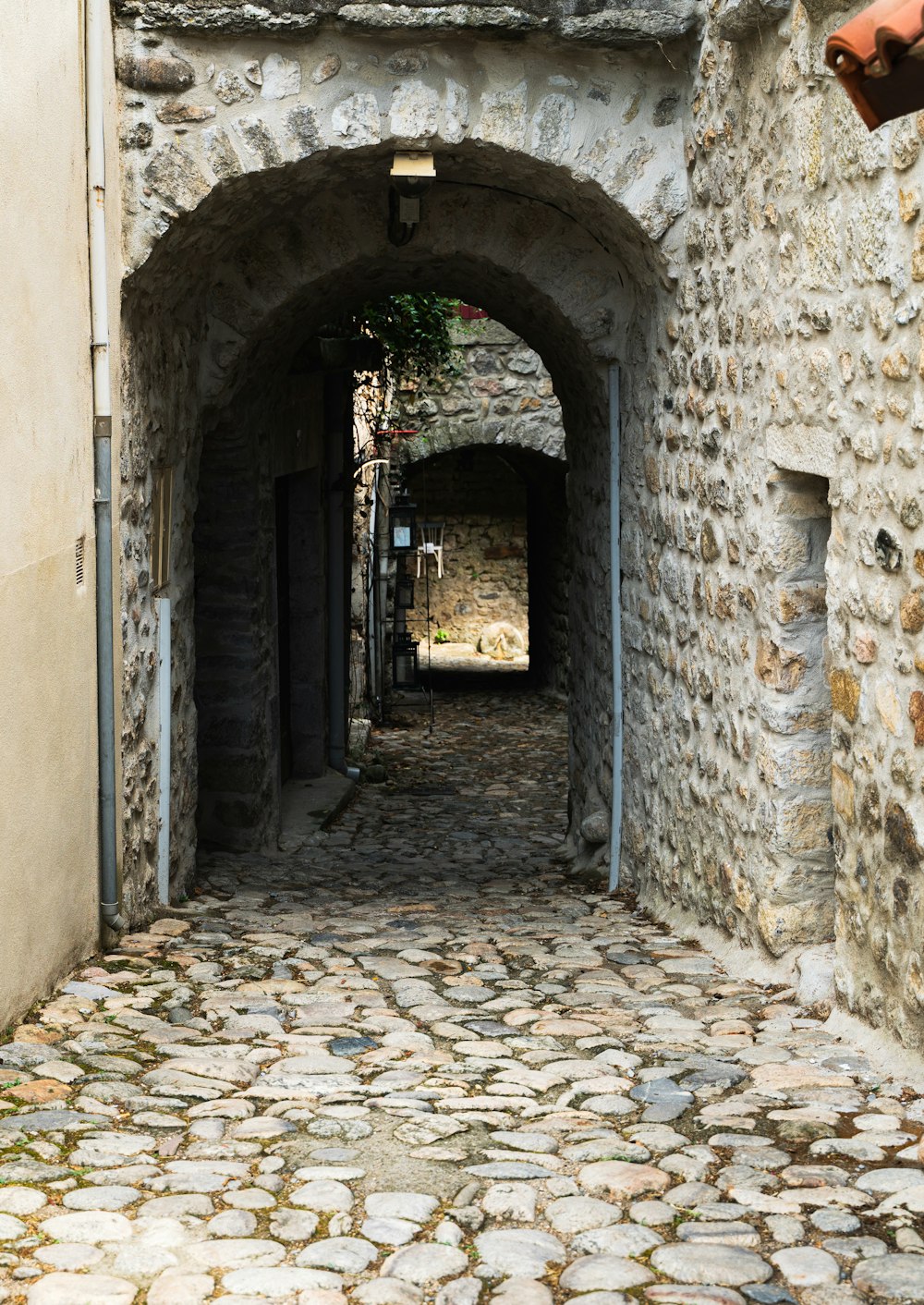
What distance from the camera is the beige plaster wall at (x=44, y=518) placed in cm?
362

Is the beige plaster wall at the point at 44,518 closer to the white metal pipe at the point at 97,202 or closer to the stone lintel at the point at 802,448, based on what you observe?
the white metal pipe at the point at 97,202

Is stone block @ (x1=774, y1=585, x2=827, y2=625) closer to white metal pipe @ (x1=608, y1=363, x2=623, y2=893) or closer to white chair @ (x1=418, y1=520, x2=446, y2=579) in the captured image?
white metal pipe @ (x1=608, y1=363, x2=623, y2=893)

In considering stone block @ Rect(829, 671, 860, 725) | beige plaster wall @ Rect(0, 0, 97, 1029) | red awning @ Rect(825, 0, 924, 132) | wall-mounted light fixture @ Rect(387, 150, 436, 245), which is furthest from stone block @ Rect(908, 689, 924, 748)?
wall-mounted light fixture @ Rect(387, 150, 436, 245)

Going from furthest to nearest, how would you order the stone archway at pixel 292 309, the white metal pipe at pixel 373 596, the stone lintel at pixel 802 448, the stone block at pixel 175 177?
the white metal pipe at pixel 373 596, the stone archway at pixel 292 309, the stone block at pixel 175 177, the stone lintel at pixel 802 448

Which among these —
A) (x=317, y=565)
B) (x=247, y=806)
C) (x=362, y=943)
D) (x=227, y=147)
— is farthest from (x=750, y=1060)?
(x=317, y=565)

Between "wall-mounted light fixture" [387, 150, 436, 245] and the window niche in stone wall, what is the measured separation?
1.78m

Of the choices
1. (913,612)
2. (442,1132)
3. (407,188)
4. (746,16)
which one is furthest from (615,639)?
(442,1132)

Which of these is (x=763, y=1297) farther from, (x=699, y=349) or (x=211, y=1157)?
(x=699, y=349)

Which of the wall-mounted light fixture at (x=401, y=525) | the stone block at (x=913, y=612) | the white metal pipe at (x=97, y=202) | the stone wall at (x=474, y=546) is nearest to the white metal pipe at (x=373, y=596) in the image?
the wall-mounted light fixture at (x=401, y=525)

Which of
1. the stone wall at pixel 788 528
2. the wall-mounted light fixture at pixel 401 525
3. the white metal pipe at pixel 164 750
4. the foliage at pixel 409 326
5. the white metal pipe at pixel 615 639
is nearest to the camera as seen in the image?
the stone wall at pixel 788 528

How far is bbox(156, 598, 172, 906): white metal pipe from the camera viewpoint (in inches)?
213

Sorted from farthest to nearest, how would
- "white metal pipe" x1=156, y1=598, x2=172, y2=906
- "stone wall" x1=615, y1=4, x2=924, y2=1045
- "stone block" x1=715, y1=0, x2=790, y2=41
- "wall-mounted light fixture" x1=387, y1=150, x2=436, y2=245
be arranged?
"white metal pipe" x1=156, y1=598, x2=172, y2=906 < "wall-mounted light fixture" x1=387, y1=150, x2=436, y2=245 < "stone block" x1=715, y1=0, x2=790, y2=41 < "stone wall" x1=615, y1=4, x2=924, y2=1045

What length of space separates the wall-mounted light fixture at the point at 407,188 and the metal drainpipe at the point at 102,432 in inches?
39.2

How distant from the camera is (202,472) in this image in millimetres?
7168
